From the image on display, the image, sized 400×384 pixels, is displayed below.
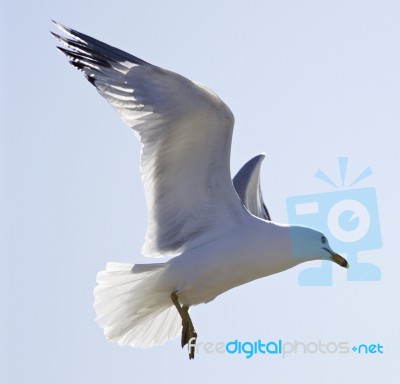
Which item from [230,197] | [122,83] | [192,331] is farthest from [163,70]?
[192,331]

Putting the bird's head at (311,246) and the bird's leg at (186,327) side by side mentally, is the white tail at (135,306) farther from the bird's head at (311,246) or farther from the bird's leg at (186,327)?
the bird's head at (311,246)

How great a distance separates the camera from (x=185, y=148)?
1067 centimetres

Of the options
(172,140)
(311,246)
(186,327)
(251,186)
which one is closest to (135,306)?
(186,327)

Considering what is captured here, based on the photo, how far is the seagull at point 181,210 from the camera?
10.5 meters

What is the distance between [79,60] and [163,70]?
0.71m

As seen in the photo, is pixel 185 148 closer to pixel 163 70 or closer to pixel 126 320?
pixel 163 70


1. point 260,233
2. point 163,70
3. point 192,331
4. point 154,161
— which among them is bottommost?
point 192,331

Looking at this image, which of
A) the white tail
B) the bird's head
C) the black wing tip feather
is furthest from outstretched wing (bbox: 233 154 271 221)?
the black wing tip feather

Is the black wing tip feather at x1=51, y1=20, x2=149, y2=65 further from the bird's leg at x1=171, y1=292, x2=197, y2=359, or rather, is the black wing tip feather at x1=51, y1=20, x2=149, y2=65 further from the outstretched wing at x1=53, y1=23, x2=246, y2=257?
the bird's leg at x1=171, y1=292, x2=197, y2=359

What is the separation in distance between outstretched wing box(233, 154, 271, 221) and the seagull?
1.60 meters

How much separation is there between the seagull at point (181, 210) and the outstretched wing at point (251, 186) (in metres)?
1.60

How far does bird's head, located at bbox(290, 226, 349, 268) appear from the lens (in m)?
10.6

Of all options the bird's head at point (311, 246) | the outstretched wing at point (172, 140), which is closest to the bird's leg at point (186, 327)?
the outstretched wing at point (172, 140)

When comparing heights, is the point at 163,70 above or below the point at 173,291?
above
